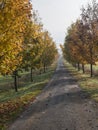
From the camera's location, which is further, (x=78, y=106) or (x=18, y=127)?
(x=78, y=106)

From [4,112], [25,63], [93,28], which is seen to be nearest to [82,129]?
[4,112]

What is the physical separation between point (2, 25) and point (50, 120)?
8.11 m

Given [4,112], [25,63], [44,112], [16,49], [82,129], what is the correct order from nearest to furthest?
[82,129] → [44,112] → [4,112] → [16,49] → [25,63]

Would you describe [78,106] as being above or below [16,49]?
below

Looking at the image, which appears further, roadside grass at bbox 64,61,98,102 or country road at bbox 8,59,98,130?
roadside grass at bbox 64,61,98,102

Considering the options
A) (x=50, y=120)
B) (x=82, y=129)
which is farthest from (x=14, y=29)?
(x=82, y=129)

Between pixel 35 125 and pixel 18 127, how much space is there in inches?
37.0

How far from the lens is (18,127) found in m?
16.8

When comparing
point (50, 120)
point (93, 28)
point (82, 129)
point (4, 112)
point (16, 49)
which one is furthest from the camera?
point (93, 28)

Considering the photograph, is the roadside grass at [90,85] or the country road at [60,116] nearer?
the country road at [60,116]

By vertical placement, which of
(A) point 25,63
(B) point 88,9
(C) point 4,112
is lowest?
(C) point 4,112

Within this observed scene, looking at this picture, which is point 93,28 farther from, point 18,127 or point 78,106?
point 18,127

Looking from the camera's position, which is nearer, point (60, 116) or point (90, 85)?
point (60, 116)

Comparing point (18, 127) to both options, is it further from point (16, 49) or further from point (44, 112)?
point (16, 49)
